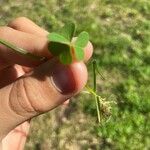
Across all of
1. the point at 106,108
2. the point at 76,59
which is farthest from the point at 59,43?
the point at 106,108

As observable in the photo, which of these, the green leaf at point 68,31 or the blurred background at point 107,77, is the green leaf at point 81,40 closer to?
the green leaf at point 68,31

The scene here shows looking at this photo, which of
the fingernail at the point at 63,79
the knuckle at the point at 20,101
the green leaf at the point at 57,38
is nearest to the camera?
the green leaf at the point at 57,38

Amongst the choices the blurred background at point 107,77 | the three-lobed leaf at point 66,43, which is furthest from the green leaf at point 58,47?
the blurred background at point 107,77

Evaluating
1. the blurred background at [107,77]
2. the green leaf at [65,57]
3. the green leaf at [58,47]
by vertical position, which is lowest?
the blurred background at [107,77]

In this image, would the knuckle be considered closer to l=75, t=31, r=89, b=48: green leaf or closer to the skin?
the skin

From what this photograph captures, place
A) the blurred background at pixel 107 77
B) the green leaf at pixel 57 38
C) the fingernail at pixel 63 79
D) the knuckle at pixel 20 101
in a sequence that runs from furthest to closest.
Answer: the blurred background at pixel 107 77, the knuckle at pixel 20 101, the fingernail at pixel 63 79, the green leaf at pixel 57 38

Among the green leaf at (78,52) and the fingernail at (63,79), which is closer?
the green leaf at (78,52)

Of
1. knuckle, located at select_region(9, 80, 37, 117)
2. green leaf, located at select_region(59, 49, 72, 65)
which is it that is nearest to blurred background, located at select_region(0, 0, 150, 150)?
knuckle, located at select_region(9, 80, 37, 117)

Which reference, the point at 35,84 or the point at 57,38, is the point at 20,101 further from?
the point at 57,38
